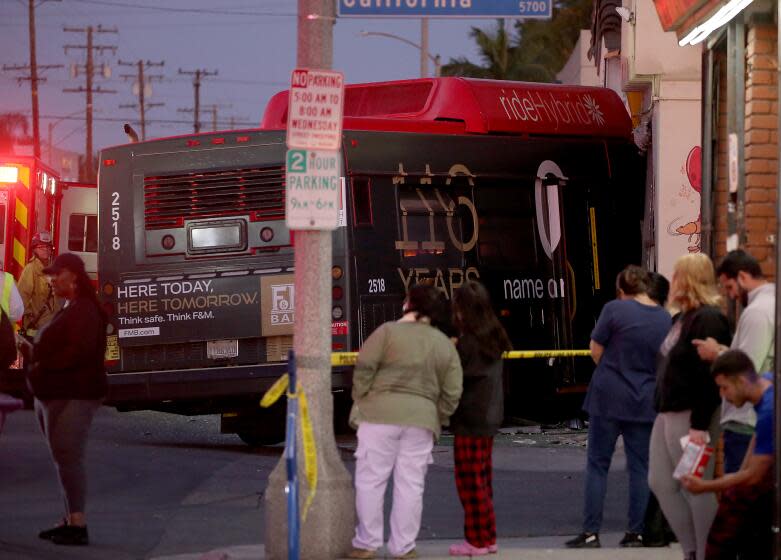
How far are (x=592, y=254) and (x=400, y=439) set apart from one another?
26.7 feet

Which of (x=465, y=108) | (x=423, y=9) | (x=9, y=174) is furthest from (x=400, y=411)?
(x=9, y=174)

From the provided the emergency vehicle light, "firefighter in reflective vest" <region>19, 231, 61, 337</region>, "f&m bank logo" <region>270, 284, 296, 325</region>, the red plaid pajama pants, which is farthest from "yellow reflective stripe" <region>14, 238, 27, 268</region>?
the red plaid pajama pants

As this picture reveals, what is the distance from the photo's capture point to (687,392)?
319 inches

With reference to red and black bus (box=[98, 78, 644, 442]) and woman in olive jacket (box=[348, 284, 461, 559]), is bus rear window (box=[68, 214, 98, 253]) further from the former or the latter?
woman in olive jacket (box=[348, 284, 461, 559])

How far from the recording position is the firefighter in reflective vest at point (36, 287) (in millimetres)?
17062

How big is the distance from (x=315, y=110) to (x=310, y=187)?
427 mm

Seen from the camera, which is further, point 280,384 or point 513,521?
point 513,521

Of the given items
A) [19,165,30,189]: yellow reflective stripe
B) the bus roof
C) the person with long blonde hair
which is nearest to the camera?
the person with long blonde hair

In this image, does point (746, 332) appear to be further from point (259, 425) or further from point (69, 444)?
point (259, 425)

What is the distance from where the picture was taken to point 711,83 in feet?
33.0

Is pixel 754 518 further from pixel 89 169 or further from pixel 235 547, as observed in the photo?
pixel 89 169

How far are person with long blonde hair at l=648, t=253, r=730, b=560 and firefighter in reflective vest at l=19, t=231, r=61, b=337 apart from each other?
33.6 ft

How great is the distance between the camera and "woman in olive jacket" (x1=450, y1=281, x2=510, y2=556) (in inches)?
350

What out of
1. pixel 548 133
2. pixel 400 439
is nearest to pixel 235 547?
pixel 400 439
